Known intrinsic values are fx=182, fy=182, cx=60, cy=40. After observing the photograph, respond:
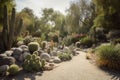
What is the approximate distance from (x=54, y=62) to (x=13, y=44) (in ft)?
13.1

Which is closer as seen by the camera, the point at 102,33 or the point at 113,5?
the point at 113,5

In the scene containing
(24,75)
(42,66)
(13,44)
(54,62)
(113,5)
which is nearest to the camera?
(24,75)

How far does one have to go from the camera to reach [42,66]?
28.4ft

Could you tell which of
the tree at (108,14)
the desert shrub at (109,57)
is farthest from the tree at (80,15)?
the desert shrub at (109,57)

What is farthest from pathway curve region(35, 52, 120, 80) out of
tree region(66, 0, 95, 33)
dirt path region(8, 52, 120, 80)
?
tree region(66, 0, 95, 33)

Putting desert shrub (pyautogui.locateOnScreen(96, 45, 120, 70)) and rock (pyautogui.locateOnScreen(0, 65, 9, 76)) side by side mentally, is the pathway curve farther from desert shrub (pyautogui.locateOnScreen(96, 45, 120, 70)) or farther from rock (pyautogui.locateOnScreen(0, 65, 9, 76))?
rock (pyautogui.locateOnScreen(0, 65, 9, 76))

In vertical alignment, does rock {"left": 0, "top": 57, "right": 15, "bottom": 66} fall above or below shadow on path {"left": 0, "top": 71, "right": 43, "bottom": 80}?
above

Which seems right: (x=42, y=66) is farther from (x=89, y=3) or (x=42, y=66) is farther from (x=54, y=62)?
(x=89, y=3)

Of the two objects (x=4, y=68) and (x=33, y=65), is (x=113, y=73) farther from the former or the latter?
(x=4, y=68)

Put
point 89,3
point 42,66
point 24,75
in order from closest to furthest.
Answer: point 24,75
point 42,66
point 89,3

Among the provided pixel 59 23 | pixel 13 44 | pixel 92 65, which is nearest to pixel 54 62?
pixel 92 65

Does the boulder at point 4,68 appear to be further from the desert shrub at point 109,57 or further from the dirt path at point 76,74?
the desert shrub at point 109,57

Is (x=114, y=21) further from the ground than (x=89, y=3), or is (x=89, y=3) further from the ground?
(x=89, y=3)

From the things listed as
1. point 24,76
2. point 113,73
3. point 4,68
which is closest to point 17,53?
point 4,68
